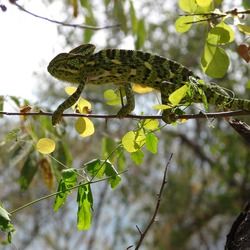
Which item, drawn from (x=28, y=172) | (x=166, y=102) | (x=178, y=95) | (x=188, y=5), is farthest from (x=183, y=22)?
(x=28, y=172)

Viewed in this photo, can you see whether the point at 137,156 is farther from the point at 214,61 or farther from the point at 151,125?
the point at 214,61

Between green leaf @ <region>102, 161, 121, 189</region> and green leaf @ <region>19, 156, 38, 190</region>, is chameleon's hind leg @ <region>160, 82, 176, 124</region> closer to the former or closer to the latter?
green leaf @ <region>102, 161, 121, 189</region>

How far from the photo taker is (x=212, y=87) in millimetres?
1451

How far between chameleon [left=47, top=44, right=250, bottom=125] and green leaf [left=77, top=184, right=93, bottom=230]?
0.39 metres

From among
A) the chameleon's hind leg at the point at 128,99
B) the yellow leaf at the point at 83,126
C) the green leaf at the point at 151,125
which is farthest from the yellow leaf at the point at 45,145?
the chameleon's hind leg at the point at 128,99

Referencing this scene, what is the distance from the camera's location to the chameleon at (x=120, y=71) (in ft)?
4.99

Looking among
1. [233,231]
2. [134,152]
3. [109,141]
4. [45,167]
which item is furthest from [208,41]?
[109,141]

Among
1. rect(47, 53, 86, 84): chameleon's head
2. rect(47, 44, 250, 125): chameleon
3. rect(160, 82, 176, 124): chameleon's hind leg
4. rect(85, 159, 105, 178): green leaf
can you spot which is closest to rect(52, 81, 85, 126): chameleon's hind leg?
rect(47, 44, 250, 125): chameleon

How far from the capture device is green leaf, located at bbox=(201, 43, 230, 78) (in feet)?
3.88

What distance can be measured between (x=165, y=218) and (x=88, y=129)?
154 inches

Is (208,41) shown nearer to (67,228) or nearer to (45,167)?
(45,167)

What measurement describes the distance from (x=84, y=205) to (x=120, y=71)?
1.79 feet

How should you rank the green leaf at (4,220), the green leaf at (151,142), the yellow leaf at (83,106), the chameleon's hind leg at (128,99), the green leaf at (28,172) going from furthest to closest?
the green leaf at (28,172)
the chameleon's hind leg at (128,99)
the yellow leaf at (83,106)
the green leaf at (151,142)
the green leaf at (4,220)

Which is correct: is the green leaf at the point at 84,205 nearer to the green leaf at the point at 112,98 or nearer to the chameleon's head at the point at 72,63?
the green leaf at the point at 112,98
